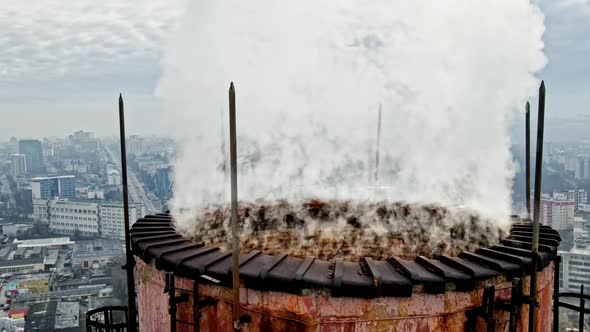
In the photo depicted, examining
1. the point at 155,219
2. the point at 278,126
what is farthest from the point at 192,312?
the point at 278,126

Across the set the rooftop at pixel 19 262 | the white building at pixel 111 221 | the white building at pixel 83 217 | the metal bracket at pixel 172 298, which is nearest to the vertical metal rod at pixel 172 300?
the metal bracket at pixel 172 298

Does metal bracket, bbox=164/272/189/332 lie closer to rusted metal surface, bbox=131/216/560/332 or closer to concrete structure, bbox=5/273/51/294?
rusted metal surface, bbox=131/216/560/332

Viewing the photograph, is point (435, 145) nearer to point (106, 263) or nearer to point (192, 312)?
point (192, 312)

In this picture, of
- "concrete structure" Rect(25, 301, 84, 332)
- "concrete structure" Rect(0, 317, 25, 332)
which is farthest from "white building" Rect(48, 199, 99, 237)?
"concrete structure" Rect(0, 317, 25, 332)

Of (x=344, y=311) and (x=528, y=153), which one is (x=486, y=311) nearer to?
(x=344, y=311)

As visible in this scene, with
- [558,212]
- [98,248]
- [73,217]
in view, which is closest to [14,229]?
[73,217]

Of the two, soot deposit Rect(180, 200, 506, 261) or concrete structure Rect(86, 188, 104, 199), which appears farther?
concrete structure Rect(86, 188, 104, 199)

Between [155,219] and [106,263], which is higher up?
[155,219]
